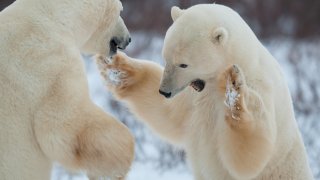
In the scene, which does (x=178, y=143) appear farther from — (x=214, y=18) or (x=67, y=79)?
(x=67, y=79)

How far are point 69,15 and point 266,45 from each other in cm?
853

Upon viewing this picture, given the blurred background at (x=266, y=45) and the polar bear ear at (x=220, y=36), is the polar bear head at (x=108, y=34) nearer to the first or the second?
the polar bear ear at (x=220, y=36)

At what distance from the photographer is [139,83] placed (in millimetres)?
3184

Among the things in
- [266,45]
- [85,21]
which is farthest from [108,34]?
[266,45]

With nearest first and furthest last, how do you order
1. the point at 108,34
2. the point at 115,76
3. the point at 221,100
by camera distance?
the point at 108,34, the point at 221,100, the point at 115,76

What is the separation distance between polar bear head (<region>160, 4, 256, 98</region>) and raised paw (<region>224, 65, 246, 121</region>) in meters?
0.10

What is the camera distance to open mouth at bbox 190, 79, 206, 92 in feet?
8.77

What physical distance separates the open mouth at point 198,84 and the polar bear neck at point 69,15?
22.6 inches

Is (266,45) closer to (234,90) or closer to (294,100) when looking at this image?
(294,100)

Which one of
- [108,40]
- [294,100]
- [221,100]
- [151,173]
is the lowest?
[108,40]

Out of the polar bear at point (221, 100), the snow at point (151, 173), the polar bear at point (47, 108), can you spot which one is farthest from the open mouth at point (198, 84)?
the snow at point (151, 173)

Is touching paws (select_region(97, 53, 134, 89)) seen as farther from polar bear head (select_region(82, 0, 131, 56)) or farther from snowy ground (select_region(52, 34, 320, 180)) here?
snowy ground (select_region(52, 34, 320, 180))

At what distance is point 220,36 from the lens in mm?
2527

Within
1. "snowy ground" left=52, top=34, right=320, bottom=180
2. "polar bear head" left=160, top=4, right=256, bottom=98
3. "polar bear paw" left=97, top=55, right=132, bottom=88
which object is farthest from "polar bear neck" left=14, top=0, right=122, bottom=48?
"snowy ground" left=52, top=34, right=320, bottom=180
